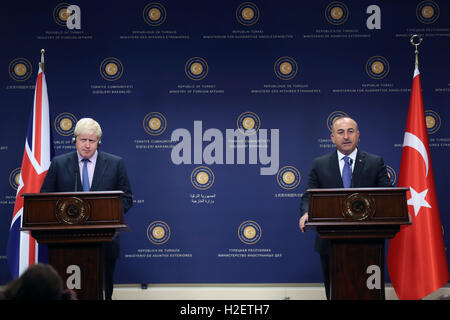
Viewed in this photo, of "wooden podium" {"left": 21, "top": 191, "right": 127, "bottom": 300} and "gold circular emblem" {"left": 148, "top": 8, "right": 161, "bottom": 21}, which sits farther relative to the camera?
"gold circular emblem" {"left": 148, "top": 8, "right": 161, "bottom": 21}

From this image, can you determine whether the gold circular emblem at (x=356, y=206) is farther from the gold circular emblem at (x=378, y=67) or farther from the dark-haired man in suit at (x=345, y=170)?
the gold circular emblem at (x=378, y=67)

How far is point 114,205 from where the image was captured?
3604mm

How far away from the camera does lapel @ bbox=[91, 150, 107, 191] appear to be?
416 centimetres

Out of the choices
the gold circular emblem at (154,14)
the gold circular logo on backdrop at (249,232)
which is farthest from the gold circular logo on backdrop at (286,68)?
the gold circular logo on backdrop at (249,232)

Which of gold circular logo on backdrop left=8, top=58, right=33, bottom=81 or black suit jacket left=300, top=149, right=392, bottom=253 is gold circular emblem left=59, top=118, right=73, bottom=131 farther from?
black suit jacket left=300, top=149, right=392, bottom=253

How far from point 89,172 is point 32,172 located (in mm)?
1126

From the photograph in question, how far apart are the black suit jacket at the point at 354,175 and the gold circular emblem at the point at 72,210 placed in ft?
5.25

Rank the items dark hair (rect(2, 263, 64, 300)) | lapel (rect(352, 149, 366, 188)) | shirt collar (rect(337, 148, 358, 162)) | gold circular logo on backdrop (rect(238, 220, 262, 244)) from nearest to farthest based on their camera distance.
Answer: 1. dark hair (rect(2, 263, 64, 300))
2. lapel (rect(352, 149, 366, 188))
3. shirt collar (rect(337, 148, 358, 162))
4. gold circular logo on backdrop (rect(238, 220, 262, 244))

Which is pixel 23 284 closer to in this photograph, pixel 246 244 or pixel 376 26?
pixel 246 244

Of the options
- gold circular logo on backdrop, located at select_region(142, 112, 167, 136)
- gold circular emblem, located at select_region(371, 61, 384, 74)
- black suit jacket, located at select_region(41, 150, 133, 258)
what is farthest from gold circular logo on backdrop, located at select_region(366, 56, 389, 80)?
black suit jacket, located at select_region(41, 150, 133, 258)

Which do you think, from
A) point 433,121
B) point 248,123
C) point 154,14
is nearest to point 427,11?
point 433,121

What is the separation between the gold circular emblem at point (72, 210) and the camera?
3.57 metres

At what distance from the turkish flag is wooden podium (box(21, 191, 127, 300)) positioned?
2.74m

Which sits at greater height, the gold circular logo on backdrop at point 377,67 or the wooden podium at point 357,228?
the gold circular logo on backdrop at point 377,67
